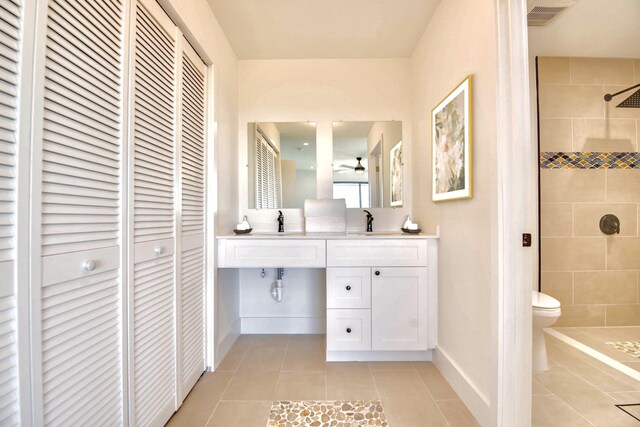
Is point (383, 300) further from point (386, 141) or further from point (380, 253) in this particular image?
point (386, 141)

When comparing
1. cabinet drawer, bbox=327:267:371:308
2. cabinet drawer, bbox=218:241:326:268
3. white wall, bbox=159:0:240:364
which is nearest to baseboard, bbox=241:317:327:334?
white wall, bbox=159:0:240:364

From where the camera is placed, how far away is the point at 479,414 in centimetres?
148

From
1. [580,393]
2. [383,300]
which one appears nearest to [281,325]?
[383,300]

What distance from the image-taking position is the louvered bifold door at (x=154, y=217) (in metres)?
1.25

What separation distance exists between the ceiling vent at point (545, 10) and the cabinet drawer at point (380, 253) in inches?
68.2

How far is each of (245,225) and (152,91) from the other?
1.22m

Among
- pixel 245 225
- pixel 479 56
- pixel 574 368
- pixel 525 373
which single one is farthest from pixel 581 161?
pixel 245 225

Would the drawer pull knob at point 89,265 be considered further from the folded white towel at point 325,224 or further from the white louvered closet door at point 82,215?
the folded white towel at point 325,224

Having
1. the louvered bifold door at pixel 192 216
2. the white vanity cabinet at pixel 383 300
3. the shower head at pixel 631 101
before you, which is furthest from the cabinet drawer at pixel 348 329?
the shower head at pixel 631 101

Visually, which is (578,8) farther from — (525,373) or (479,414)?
(479,414)

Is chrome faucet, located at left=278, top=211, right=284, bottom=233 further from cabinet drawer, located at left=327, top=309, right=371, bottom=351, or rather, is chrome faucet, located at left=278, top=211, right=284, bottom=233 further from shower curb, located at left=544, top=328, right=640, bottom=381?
shower curb, located at left=544, top=328, right=640, bottom=381

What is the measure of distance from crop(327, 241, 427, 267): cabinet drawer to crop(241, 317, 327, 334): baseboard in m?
0.92

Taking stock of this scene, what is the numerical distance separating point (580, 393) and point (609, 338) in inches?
45.5

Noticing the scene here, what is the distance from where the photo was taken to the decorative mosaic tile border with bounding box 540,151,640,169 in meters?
2.62
